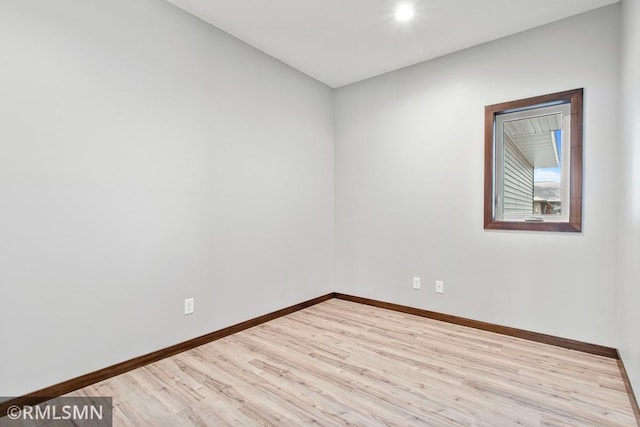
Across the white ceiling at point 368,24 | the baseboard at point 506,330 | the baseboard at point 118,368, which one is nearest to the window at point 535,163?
the white ceiling at point 368,24

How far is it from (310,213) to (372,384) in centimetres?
203

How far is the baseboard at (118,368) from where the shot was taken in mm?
1798

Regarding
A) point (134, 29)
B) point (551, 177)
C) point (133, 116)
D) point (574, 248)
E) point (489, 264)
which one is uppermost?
point (134, 29)

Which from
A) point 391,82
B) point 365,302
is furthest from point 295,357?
point 391,82

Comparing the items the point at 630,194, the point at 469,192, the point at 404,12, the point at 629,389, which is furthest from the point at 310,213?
the point at 629,389

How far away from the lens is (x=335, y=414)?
175 centimetres

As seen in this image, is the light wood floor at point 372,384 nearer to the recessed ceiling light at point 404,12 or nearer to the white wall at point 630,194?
the white wall at point 630,194

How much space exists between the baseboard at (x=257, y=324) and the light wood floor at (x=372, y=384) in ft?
Answer: 0.17

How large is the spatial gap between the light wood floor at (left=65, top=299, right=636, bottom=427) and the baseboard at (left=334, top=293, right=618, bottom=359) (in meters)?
0.07

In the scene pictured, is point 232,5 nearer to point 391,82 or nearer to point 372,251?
point 391,82

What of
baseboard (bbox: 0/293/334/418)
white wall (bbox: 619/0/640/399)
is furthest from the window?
baseboard (bbox: 0/293/334/418)

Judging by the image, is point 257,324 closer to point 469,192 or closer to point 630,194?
point 469,192

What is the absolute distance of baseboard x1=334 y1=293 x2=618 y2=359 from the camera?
2447 millimetres

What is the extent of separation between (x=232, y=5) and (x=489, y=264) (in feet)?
9.76
